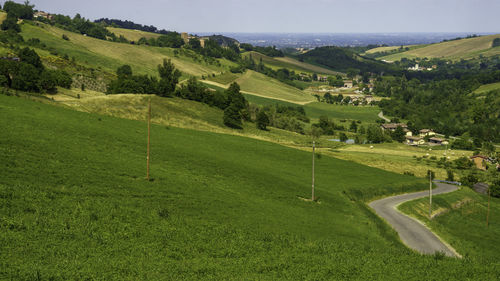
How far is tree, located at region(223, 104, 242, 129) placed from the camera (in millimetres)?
110312

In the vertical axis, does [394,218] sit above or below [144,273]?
below

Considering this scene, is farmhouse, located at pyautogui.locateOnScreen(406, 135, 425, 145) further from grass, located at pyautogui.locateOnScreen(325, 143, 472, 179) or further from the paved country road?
the paved country road

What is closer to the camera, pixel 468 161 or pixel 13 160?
pixel 13 160

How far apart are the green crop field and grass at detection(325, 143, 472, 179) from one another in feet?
133

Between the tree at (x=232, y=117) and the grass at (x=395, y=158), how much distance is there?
80.4ft

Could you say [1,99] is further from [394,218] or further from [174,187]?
[394,218]

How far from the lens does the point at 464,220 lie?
67062 millimetres

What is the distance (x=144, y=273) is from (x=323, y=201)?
107 ft

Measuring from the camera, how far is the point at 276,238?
32375 mm

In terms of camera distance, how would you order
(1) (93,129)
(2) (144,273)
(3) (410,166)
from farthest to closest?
(3) (410,166) < (1) (93,129) < (2) (144,273)

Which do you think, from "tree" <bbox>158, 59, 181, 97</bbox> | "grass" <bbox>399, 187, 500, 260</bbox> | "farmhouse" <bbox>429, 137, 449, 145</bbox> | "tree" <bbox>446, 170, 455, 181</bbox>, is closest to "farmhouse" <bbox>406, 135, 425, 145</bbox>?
"farmhouse" <bbox>429, 137, 449, 145</bbox>

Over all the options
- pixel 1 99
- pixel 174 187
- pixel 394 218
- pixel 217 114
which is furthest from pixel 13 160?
pixel 217 114

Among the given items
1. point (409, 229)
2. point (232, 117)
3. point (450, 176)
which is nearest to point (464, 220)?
point (409, 229)

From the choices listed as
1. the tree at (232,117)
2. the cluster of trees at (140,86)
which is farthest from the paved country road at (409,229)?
the cluster of trees at (140,86)
